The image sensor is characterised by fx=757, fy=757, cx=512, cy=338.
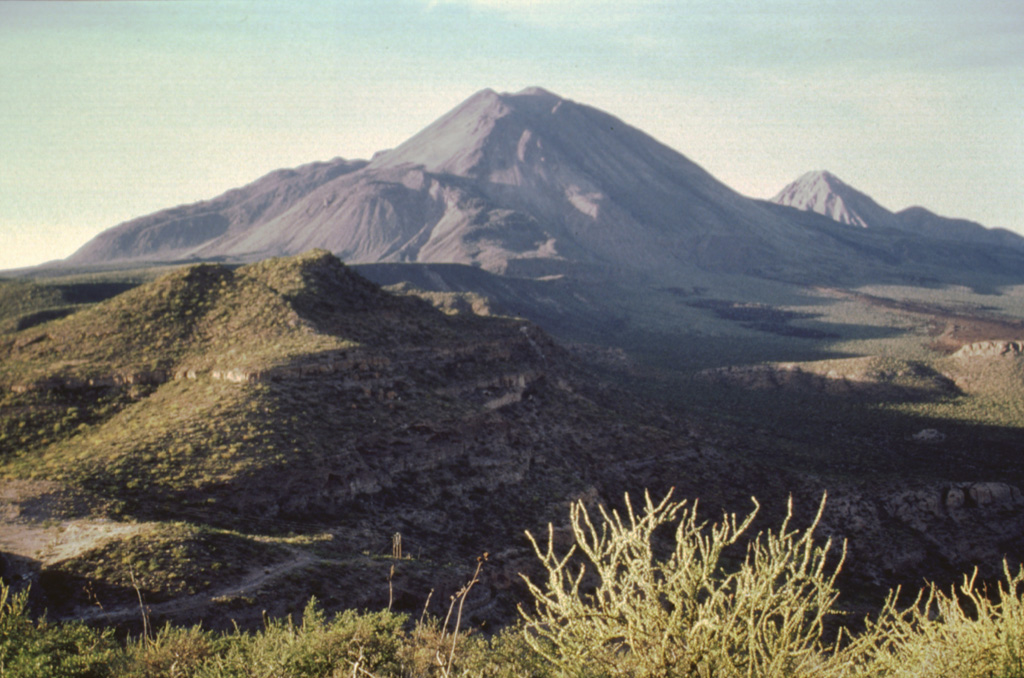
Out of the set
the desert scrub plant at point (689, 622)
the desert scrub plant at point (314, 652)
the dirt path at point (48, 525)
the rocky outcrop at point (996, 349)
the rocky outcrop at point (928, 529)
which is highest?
the desert scrub plant at point (689, 622)

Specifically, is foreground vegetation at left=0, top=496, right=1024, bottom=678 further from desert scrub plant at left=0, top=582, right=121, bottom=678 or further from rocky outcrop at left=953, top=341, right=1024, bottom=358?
rocky outcrop at left=953, top=341, right=1024, bottom=358

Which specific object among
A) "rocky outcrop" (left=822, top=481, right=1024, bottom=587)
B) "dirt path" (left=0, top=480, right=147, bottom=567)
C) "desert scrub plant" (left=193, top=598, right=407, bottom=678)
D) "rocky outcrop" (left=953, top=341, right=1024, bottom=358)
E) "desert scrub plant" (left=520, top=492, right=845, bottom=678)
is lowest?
"rocky outcrop" (left=822, top=481, right=1024, bottom=587)

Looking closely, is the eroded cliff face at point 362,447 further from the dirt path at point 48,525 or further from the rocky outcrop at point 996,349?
the rocky outcrop at point 996,349

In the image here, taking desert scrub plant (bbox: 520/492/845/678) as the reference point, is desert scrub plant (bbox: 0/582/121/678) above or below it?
below

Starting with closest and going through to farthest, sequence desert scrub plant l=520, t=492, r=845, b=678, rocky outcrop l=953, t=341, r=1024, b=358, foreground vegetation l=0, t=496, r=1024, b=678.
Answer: desert scrub plant l=520, t=492, r=845, b=678 < foreground vegetation l=0, t=496, r=1024, b=678 < rocky outcrop l=953, t=341, r=1024, b=358

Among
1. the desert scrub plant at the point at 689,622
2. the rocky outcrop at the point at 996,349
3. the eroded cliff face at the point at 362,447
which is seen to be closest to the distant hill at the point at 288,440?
the eroded cliff face at the point at 362,447

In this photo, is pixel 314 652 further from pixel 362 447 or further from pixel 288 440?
pixel 362 447

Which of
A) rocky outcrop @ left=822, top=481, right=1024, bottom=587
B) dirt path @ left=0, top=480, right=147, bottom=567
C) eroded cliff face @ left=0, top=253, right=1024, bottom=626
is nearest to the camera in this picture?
dirt path @ left=0, top=480, right=147, bottom=567

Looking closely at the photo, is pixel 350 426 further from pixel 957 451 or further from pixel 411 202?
pixel 411 202

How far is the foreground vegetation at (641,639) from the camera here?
29.8 ft

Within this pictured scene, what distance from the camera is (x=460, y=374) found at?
131ft

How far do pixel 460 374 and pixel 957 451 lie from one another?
4026 cm

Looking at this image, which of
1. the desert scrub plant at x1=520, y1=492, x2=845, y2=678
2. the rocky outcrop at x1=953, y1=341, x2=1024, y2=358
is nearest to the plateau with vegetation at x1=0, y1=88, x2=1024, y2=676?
the desert scrub plant at x1=520, y1=492, x2=845, y2=678

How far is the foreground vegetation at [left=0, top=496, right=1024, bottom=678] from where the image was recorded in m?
9.09
